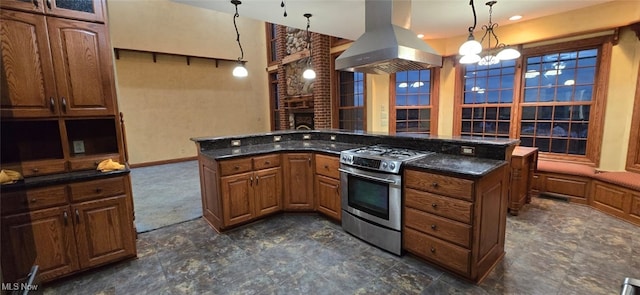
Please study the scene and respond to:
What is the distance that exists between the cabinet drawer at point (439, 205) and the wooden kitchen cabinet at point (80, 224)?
253 cm

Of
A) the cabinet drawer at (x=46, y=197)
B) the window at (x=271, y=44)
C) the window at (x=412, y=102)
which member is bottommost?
the cabinet drawer at (x=46, y=197)

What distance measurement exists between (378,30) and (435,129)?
3213 millimetres

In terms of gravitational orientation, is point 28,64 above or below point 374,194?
above

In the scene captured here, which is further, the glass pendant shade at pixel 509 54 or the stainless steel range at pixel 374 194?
the glass pendant shade at pixel 509 54

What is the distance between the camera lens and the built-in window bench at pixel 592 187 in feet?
10.5

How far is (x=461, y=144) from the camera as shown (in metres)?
2.70

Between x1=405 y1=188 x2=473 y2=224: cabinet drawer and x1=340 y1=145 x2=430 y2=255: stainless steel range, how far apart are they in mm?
112

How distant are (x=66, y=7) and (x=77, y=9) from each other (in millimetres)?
68

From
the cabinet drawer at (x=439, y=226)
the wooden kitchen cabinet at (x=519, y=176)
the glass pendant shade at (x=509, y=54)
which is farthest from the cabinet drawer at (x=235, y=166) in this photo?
the glass pendant shade at (x=509, y=54)

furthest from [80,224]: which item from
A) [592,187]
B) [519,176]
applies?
[592,187]

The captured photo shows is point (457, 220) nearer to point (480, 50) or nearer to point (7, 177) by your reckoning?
point (480, 50)

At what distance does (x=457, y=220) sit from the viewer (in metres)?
2.18

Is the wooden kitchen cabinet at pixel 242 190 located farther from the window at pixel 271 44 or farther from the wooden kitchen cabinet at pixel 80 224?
the window at pixel 271 44

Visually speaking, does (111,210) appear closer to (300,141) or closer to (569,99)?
(300,141)
